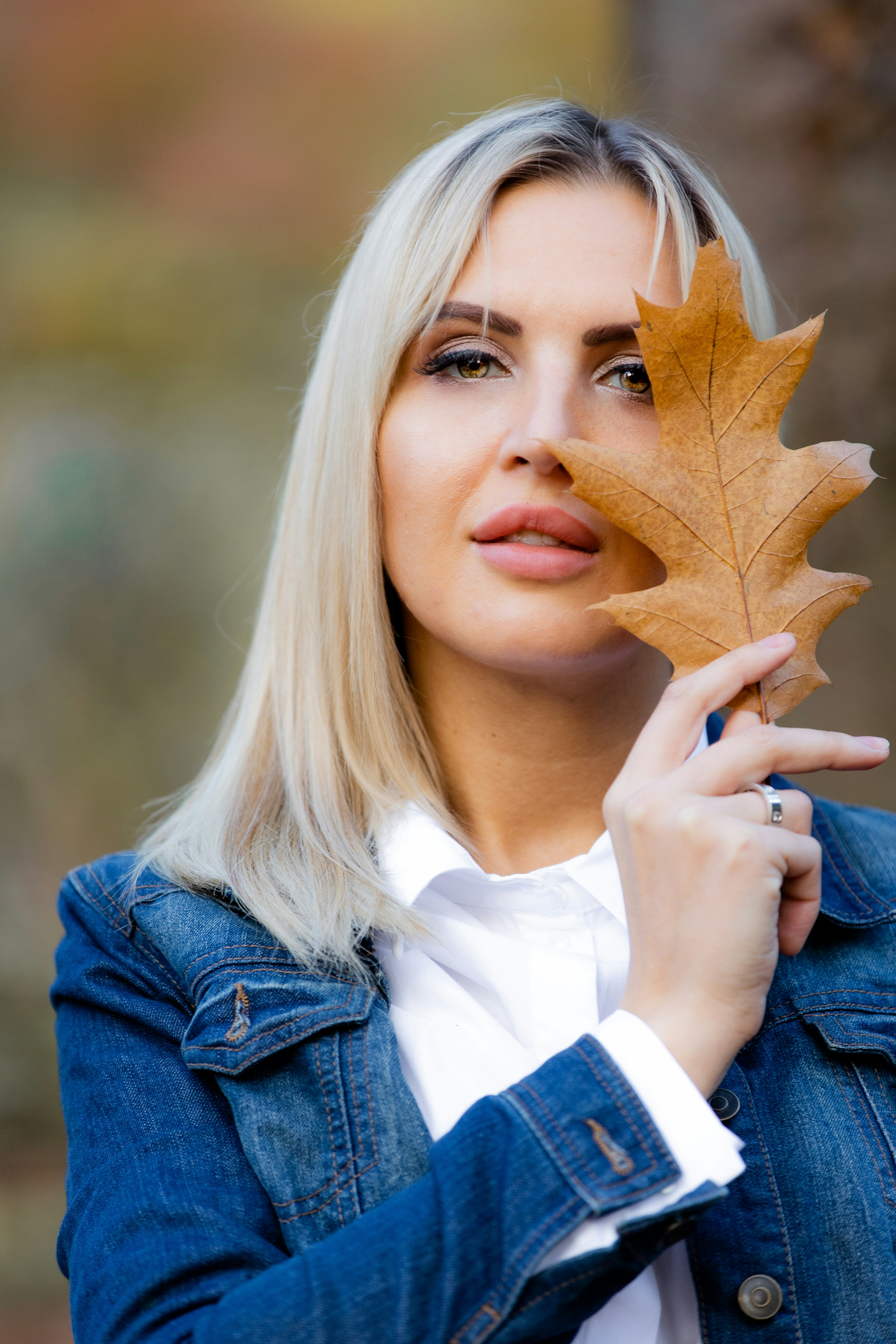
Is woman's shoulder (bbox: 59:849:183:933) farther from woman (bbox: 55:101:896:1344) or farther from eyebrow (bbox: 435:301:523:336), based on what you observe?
eyebrow (bbox: 435:301:523:336)

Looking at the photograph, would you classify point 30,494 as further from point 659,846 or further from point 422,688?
point 659,846

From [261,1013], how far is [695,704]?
62cm

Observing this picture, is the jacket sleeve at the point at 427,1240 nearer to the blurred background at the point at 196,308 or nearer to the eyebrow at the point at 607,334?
the eyebrow at the point at 607,334

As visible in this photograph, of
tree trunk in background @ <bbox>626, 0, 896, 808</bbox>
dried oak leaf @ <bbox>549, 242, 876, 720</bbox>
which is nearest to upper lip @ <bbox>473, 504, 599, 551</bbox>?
dried oak leaf @ <bbox>549, 242, 876, 720</bbox>

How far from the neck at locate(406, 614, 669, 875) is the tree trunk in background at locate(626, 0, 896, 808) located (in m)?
1.49

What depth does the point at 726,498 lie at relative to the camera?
46.9 inches

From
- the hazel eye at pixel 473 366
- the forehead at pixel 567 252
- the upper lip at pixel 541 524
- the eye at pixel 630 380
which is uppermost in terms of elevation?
the forehead at pixel 567 252

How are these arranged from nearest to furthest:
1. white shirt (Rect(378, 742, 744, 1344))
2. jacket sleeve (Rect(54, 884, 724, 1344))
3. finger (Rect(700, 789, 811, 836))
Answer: jacket sleeve (Rect(54, 884, 724, 1344)) → finger (Rect(700, 789, 811, 836)) → white shirt (Rect(378, 742, 744, 1344))

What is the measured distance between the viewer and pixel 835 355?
2922 millimetres

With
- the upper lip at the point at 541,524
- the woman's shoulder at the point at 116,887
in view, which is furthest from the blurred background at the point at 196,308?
the upper lip at the point at 541,524

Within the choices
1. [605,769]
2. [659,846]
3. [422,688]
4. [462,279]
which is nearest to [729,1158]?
[659,846]

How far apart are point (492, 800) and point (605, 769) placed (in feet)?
0.56

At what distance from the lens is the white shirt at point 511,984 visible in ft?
3.92

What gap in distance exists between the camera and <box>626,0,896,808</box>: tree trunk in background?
2793 millimetres
